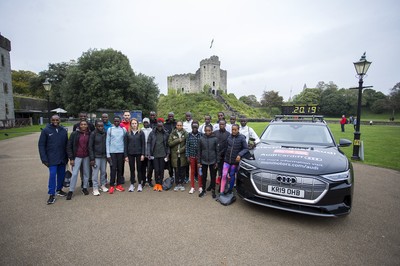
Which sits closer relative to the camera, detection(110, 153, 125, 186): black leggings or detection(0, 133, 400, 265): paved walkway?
detection(0, 133, 400, 265): paved walkway

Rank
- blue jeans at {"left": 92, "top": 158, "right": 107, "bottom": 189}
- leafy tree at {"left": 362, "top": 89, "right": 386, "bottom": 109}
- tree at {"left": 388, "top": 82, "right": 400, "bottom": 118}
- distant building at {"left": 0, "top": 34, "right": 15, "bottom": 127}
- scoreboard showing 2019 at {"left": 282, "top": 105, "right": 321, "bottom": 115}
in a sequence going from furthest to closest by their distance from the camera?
leafy tree at {"left": 362, "top": 89, "right": 386, "bottom": 109} < tree at {"left": 388, "top": 82, "right": 400, "bottom": 118} < distant building at {"left": 0, "top": 34, "right": 15, "bottom": 127} < scoreboard showing 2019 at {"left": 282, "top": 105, "right": 321, "bottom": 115} < blue jeans at {"left": 92, "top": 158, "right": 107, "bottom": 189}

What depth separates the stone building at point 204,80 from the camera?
64.1 metres

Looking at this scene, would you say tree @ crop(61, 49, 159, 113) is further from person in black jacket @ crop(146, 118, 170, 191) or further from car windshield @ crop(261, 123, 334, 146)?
car windshield @ crop(261, 123, 334, 146)

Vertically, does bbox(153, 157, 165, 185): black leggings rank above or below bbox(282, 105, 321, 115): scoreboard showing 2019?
below

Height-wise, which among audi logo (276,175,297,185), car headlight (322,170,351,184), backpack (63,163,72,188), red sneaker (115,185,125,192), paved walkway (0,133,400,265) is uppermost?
car headlight (322,170,351,184)

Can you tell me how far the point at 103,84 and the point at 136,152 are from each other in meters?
28.1

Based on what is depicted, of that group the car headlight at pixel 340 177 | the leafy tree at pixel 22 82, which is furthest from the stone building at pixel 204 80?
the car headlight at pixel 340 177

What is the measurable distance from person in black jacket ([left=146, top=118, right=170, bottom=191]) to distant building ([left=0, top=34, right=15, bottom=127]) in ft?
101

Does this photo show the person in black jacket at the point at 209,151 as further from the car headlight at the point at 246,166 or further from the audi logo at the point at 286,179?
Answer: the audi logo at the point at 286,179

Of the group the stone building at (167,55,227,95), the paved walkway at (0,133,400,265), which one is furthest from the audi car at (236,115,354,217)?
the stone building at (167,55,227,95)

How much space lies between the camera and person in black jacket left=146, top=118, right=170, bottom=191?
5.39 meters

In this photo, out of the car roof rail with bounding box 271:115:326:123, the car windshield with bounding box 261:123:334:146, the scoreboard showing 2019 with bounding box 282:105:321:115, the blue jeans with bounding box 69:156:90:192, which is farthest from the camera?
the scoreboard showing 2019 with bounding box 282:105:321:115

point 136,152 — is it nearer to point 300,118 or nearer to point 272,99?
point 300,118

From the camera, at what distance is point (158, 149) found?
539cm
